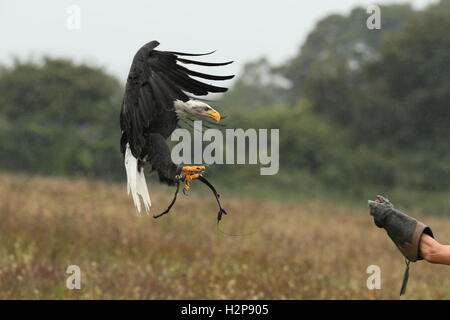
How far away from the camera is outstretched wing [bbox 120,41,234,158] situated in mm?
4242

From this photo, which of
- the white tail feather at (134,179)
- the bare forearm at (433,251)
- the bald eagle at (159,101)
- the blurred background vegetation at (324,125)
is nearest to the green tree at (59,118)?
the blurred background vegetation at (324,125)

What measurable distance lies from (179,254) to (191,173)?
21.4 ft

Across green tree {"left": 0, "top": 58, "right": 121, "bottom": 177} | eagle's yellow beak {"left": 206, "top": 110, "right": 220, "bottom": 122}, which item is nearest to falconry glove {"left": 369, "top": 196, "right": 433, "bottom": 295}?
eagle's yellow beak {"left": 206, "top": 110, "right": 220, "bottom": 122}

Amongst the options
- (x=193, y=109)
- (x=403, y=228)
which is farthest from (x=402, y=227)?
(x=193, y=109)

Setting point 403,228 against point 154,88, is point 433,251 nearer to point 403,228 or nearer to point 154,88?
point 403,228

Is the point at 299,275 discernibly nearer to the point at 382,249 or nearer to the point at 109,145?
the point at 382,249

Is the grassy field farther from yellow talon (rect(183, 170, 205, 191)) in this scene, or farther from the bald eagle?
yellow talon (rect(183, 170, 205, 191))

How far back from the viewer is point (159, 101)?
13.9 feet

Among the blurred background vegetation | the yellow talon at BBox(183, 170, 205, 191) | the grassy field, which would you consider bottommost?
the grassy field

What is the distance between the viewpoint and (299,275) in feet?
31.7

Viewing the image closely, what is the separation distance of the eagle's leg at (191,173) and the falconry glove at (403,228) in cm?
133

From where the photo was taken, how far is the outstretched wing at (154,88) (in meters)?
4.24

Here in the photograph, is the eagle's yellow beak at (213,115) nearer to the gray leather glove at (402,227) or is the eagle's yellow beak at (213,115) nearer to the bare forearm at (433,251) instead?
the gray leather glove at (402,227)

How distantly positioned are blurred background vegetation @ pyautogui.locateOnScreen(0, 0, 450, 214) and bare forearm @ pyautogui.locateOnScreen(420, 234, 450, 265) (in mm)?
23575
